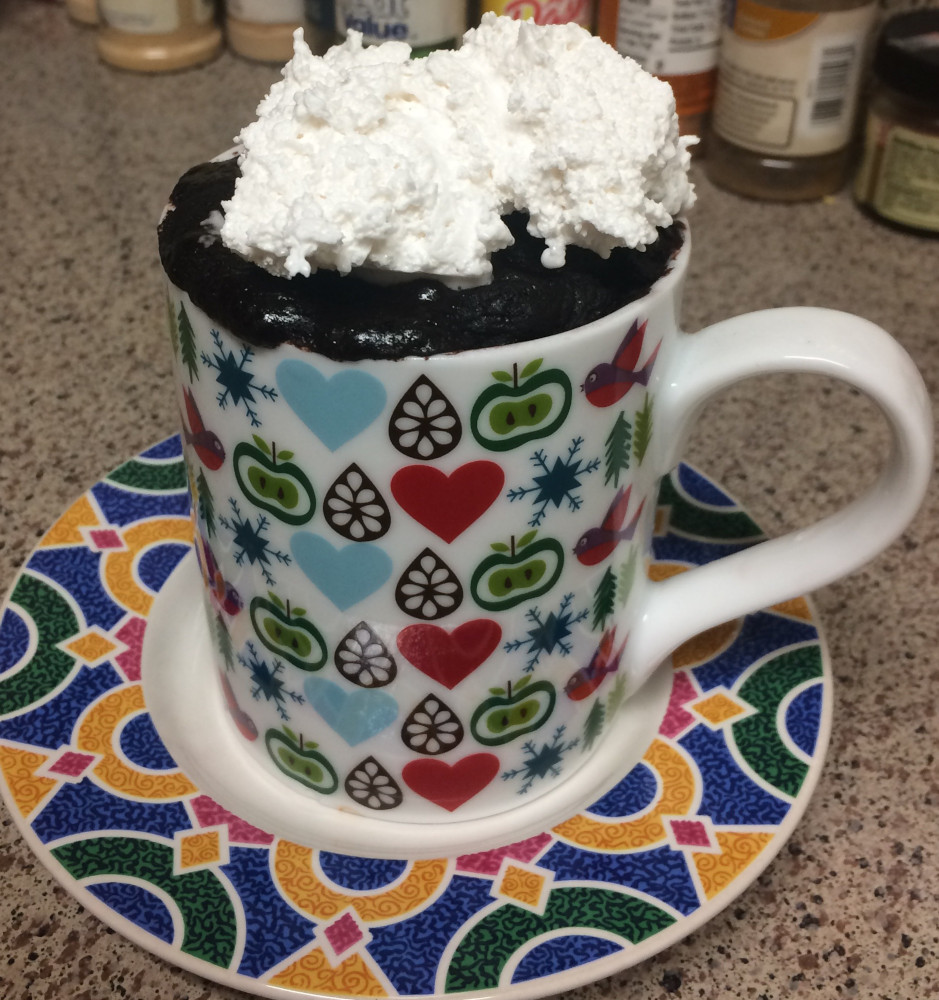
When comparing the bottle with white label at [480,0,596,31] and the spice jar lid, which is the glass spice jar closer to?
the spice jar lid

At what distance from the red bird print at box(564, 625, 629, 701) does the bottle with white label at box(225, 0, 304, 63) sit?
808 mm

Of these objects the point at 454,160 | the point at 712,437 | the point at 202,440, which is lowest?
the point at 712,437

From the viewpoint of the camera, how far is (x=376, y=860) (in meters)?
0.44

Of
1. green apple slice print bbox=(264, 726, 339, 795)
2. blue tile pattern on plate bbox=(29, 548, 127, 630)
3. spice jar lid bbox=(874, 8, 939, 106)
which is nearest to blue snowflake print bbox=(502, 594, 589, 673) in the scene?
green apple slice print bbox=(264, 726, 339, 795)

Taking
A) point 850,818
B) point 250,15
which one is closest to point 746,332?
point 850,818

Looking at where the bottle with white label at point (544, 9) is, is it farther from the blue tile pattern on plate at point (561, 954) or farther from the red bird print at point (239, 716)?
the blue tile pattern on plate at point (561, 954)

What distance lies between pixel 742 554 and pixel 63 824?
11.8 inches

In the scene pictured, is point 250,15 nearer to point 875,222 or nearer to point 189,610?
point 875,222

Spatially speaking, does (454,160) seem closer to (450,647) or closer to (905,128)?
(450,647)

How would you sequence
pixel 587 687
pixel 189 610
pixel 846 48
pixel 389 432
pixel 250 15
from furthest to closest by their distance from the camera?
pixel 250 15 < pixel 846 48 < pixel 189 610 < pixel 587 687 < pixel 389 432

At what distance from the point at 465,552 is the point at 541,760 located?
13 cm

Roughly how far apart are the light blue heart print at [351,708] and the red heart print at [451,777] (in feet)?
0.08

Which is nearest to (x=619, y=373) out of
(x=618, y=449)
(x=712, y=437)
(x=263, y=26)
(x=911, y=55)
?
(x=618, y=449)

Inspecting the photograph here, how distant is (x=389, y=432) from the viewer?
36 centimetres
